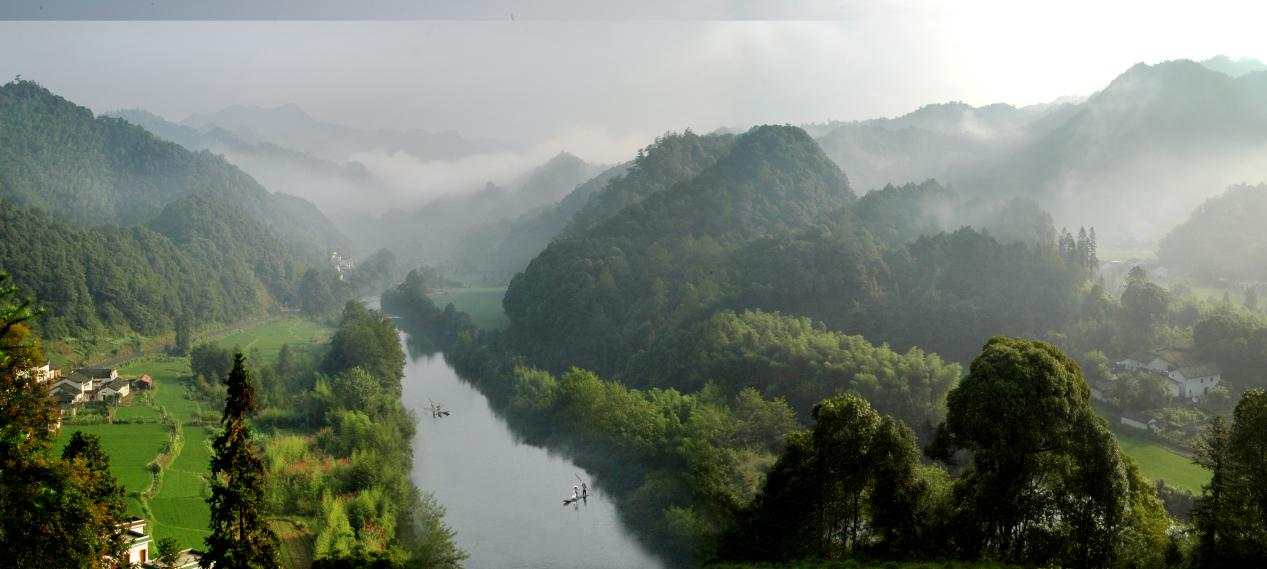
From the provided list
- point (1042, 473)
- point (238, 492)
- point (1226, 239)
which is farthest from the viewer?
point (1226, 239)

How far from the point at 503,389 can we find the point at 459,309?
2429 cm

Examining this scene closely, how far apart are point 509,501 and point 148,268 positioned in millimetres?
36157

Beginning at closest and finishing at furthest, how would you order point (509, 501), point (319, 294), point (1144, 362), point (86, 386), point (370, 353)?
point (509, 501)
point (1144, 362)
point (86, 386)
point (370, 353)
point (319, 294)

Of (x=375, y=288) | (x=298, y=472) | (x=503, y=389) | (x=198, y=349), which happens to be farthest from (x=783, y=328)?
(x=375, y=288)

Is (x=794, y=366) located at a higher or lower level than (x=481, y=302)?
lower

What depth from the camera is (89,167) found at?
7088 cm

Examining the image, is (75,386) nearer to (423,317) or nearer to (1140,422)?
(423,317)

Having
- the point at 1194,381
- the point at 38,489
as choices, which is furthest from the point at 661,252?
the point at 38,489

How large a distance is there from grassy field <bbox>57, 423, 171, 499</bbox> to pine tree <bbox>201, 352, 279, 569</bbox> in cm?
1449

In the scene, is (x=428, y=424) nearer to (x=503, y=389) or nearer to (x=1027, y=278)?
(x=503, y=389)

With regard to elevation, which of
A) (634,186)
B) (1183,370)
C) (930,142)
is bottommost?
(1183,370)

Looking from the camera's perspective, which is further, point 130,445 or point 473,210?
point 473,210

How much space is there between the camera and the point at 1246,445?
11273 millimetres

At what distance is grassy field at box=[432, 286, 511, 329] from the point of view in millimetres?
54906
